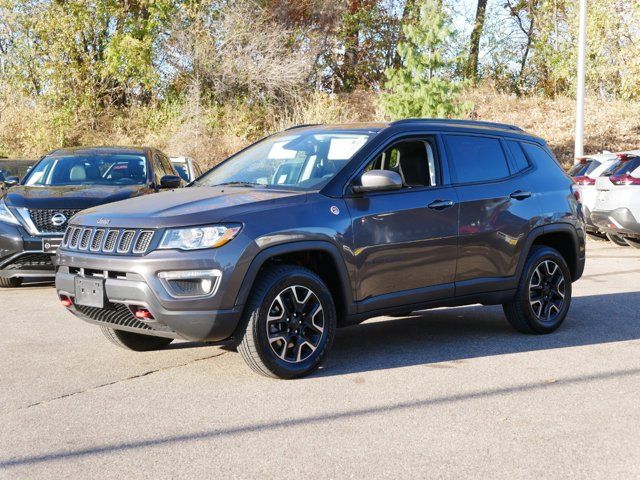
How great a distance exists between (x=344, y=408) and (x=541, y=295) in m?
2.98

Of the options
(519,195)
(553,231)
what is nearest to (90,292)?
(519,195)

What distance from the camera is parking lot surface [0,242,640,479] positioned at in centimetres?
433

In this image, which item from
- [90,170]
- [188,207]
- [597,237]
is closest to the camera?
[188,207]

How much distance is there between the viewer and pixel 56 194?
1065 cm

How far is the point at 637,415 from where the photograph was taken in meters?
5.17

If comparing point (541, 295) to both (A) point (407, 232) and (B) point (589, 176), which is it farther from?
(B) point (589, 176)

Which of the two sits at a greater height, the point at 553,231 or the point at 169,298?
the point at 169,298

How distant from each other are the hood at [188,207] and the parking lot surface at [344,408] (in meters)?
1.09

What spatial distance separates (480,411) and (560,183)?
11.0 feet

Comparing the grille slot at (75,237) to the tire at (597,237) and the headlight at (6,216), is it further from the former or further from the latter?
the tire at (597,237)

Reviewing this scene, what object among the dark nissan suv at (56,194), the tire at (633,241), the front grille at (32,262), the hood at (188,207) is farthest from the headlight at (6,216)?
the tire at (633,241)

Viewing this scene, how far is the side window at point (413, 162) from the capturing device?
268 inches

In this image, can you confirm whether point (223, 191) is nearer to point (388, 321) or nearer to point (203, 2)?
point (388, 321)

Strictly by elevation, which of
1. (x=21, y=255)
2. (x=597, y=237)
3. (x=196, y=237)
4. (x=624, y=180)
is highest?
(x=196, y=237)
